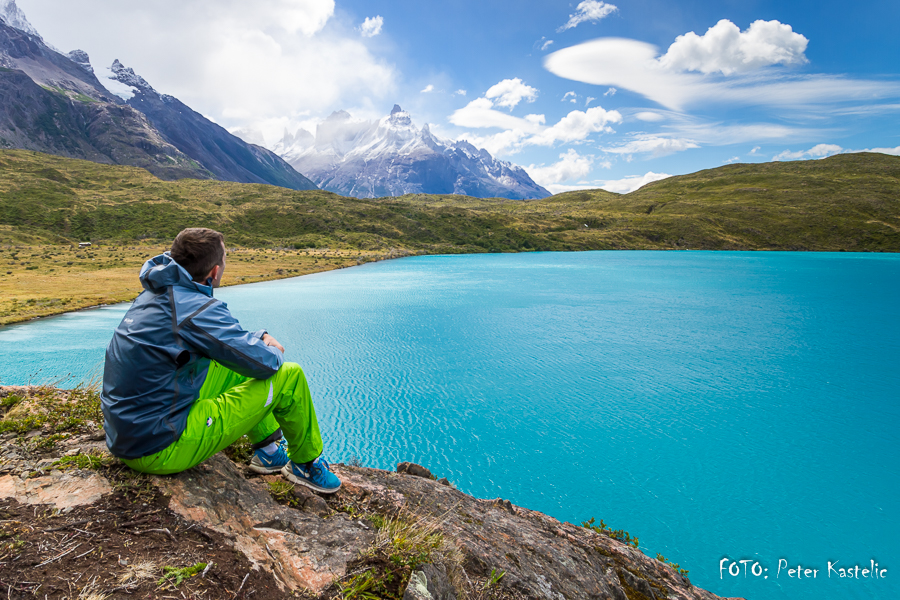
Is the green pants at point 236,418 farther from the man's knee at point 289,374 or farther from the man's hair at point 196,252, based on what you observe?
the man's hair at point 196,252

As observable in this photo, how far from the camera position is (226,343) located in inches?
162

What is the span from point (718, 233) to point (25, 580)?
16807 centimetres

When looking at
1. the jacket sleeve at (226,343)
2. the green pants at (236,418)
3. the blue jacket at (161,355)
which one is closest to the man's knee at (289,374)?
the green pants at (236,418)

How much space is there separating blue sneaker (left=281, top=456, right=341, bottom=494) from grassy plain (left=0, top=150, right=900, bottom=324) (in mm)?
54669

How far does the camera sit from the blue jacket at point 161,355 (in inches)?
156

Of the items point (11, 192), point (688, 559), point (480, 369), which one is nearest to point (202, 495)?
point (688, 559)

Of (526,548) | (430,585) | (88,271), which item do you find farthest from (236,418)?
(88,271)

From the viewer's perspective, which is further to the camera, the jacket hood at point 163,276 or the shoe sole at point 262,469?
the shoe sole at point 262,469

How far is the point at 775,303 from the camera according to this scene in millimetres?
41250

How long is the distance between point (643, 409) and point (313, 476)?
15.7m

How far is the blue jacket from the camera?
3951 millimetres

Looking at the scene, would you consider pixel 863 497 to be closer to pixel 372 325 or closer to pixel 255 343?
pixel 255 343

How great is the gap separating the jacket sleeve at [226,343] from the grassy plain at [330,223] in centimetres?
5541

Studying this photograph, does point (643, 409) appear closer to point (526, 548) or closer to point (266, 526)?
point (526, 548)
